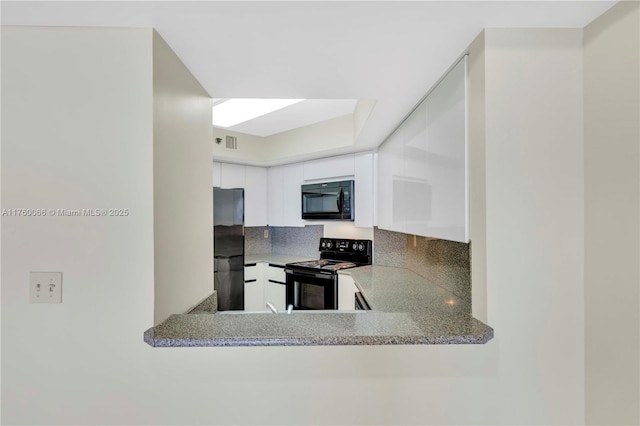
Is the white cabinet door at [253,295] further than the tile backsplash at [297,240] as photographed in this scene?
No

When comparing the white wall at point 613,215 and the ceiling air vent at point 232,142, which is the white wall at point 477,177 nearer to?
the white wall at point 613,215

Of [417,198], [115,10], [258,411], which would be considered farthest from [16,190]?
[417,198]

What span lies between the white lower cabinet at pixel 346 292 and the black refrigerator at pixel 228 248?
96cm

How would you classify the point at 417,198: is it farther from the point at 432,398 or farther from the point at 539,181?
the point at 432,398

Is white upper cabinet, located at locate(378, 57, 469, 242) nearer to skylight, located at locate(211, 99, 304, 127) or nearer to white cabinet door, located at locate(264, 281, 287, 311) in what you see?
skylight, located at locate(211, 99, 304, 127)

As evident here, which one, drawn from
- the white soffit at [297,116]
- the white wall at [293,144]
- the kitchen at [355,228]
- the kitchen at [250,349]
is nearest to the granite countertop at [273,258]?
the kitchen at [355,228]

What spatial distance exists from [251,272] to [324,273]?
3.24 ft

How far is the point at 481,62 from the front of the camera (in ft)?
3.76

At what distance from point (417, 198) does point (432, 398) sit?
1064 millimetres

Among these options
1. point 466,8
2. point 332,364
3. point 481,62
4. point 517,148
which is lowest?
point 332,364

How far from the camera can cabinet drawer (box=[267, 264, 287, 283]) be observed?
340 cm

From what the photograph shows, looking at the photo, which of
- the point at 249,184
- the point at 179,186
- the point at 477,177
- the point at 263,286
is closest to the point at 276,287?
the point at 263,286

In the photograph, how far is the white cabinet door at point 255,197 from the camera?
3.71m

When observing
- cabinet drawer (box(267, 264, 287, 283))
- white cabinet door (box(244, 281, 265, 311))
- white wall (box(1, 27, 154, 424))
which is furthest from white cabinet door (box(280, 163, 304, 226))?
white wall (box(1, 27, 154, 424))
